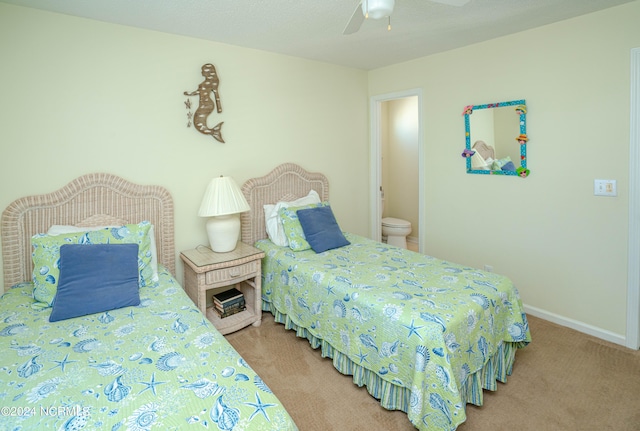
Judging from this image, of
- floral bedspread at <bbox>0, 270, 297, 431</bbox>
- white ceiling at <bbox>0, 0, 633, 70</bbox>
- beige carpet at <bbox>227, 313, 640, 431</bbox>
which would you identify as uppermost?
white ceiling at <bbox>0, 0, 633, 70</bbox>

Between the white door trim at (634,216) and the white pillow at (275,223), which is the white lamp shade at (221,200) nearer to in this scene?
the white pillow at (275,223)

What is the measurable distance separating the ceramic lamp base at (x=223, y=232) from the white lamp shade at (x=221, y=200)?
123mm

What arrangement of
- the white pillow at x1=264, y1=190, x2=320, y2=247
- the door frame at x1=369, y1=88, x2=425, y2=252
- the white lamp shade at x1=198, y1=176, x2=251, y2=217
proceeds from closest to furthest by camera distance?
the white lamp shade at x1=198, y1=176, x2=251, y2=217
the white pillow at x1=264, y1=190, x2=320, y2=247
the door frame at x1=369, y1=88, x2=425, y2=252

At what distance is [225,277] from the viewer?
8.75 feet

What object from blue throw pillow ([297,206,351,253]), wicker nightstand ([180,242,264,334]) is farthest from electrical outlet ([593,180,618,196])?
wicker nightstand ([180,242,264,334])

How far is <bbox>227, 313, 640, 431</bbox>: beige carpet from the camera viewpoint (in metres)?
1.83

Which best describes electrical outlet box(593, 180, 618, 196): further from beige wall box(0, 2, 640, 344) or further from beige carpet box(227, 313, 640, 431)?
beige carpet box(227, 313, 640, 431)

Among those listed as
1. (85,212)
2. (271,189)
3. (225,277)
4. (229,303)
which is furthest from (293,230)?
(85,212)

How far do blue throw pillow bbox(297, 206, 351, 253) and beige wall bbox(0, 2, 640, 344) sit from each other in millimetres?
723

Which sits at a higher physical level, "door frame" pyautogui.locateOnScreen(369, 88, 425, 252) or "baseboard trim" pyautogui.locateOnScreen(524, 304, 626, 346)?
"door frame" pyautogui.locateOnScreen(369, 88, 425, 252)

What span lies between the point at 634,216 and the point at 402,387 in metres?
2.08

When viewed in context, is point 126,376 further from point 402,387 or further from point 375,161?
point 375,161

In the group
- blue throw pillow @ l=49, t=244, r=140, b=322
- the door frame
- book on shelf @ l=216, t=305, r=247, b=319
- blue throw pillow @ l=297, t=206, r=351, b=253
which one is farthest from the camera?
the door frame

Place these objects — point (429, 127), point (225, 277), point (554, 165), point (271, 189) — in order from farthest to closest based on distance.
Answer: point (429, 127)
point (271, 189)
point (554, 165)
point (225, 277)
